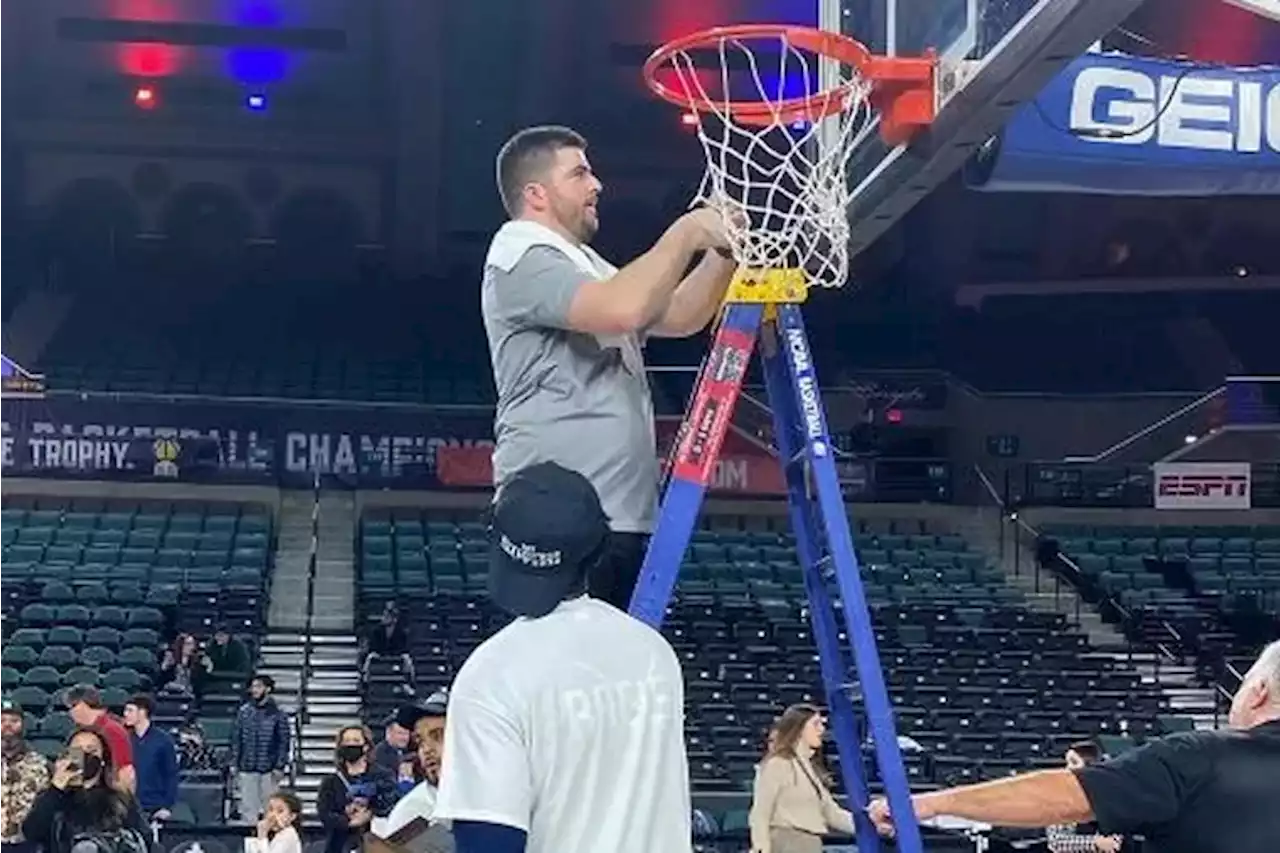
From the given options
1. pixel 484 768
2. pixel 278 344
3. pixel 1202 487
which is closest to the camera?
pixel 484 768

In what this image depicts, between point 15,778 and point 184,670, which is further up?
point 15,778

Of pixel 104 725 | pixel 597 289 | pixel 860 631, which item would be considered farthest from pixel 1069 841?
pixel 597 289

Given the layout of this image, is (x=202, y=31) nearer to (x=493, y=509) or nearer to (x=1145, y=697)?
(x=1145, y=697)

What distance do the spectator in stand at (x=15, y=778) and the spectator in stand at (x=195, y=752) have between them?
13.2ft

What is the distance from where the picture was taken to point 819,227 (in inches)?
177

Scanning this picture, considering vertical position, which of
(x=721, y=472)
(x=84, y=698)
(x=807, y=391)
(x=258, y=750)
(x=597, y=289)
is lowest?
(x=721, y=472)

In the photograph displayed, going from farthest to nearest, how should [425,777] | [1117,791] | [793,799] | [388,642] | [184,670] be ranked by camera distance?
[388,642], [184,670], [793,799], [425,777], [1117,791]

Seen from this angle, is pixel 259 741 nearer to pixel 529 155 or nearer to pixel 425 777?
pixel 425 777

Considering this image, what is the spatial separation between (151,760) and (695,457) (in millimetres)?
7260

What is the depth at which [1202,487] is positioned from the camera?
24.1 m

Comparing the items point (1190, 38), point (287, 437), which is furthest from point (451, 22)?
point (1190, 38)

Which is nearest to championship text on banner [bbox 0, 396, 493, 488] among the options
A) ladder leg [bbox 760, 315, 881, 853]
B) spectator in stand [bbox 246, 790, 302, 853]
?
spectator in stand [bbox 246, 790, 302, 853]

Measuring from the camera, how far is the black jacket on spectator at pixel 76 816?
7652 millimetres

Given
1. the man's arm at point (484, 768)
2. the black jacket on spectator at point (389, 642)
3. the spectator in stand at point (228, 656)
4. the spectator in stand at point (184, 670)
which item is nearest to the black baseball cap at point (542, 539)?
the man's arm at point (484, 768)
